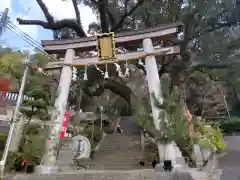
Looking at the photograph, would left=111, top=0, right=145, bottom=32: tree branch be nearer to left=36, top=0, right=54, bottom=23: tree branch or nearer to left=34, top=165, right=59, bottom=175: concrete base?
left=36, top=0, right=54, bottom=23: tree branch

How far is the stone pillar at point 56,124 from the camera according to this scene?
9.80 meters

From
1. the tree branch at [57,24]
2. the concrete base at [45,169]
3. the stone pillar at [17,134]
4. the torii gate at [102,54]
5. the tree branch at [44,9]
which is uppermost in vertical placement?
the tree branch at [44,9]

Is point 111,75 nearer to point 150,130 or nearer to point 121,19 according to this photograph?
point 121,19

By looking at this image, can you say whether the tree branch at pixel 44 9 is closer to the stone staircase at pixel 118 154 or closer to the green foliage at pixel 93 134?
the green foliage at pixel 93 134

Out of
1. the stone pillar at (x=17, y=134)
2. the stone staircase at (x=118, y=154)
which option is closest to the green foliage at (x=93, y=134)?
the stone staircase at (x=118, y=154)

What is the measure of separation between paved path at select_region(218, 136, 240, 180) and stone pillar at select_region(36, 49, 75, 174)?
580 cm

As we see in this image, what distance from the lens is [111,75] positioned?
1706 centimetres

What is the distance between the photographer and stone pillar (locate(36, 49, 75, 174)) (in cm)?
980

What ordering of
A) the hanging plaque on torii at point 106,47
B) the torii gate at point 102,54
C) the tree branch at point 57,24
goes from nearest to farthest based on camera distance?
the torii gate at point 102,54 → the hanging plaque on torii at point 106,47 → the tree branch at point 57,24

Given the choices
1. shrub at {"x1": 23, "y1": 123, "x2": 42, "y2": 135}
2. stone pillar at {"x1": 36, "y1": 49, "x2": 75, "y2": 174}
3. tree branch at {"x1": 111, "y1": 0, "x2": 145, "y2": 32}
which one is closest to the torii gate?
stone pillar at {"x1": 36, "y1": 49, "x2": 75, "y2": 174}

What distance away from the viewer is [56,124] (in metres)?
10.6

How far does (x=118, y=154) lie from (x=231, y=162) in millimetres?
5038

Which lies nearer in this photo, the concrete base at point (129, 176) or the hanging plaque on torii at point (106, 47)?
the concrete base at point (129, 176)

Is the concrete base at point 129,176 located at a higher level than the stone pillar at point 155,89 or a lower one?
lower
